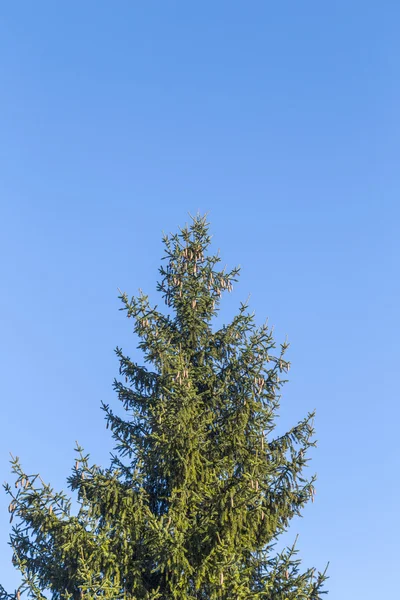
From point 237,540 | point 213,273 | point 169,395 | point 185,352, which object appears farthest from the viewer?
point 213,273

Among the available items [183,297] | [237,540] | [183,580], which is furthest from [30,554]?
[183,297]

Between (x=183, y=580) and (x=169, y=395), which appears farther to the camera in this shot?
(x=169, y=395)

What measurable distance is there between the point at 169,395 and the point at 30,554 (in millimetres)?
4755

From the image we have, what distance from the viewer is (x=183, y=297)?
1961cm

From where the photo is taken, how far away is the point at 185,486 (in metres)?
16.1

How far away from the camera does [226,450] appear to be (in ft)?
57.7

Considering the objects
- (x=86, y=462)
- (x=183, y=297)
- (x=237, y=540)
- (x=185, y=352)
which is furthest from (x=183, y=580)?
(x=183, y=297)

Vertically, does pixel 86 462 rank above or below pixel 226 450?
below

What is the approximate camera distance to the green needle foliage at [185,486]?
14.8 m

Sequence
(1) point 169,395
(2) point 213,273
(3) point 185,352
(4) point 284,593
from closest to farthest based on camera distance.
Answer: (4) point 284,593 → (1) point 169,395 → (3) point 185,352 → (2) point 213,273

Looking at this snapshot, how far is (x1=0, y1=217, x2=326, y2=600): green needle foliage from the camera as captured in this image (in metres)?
14.8

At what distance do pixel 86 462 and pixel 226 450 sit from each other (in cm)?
360

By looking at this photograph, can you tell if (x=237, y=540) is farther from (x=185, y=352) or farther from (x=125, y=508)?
(x=185, y=352)

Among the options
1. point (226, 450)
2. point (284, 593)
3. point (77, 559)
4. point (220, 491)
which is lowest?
point (77, 559)
